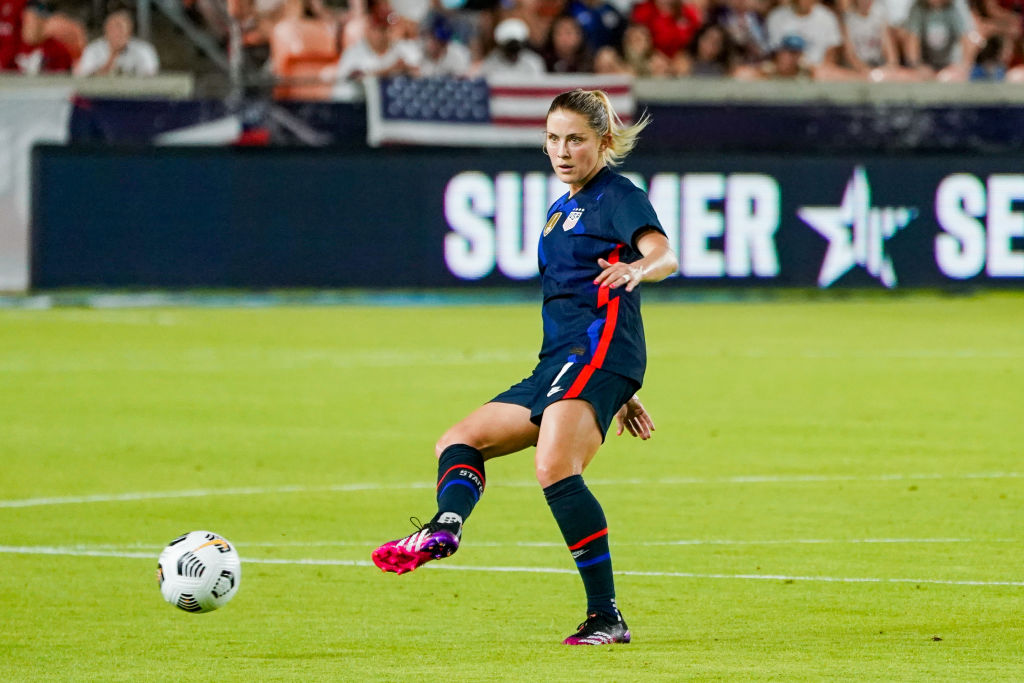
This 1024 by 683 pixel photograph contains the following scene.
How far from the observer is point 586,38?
25219mm

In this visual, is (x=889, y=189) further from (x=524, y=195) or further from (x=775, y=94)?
(x=524, y=195)

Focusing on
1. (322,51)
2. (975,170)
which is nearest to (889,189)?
(975,170)

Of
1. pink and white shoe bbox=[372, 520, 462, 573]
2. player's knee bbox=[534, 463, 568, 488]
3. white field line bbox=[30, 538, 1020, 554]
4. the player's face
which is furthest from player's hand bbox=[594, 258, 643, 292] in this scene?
white field line bbox=[30, 538, 1020, 554]

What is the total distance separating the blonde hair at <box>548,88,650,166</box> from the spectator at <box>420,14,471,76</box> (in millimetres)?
17877

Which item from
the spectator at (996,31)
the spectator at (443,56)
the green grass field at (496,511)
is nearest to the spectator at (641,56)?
the spectator at (443,56)

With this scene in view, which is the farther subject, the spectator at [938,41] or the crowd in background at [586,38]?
the spectator at [938,41]

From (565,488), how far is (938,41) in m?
21.1

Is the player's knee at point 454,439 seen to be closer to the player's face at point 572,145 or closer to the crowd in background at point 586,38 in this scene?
the player's face at point 572,145

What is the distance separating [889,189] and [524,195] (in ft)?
15.3

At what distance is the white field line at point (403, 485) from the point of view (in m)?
10.1

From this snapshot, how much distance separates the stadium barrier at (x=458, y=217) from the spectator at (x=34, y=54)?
5.14 ft

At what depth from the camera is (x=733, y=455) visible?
463 inches

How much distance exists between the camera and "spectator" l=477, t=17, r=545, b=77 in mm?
24188

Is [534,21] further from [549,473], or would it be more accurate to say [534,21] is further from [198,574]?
[549,473]
